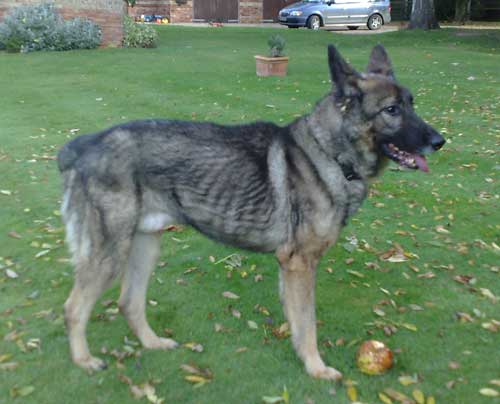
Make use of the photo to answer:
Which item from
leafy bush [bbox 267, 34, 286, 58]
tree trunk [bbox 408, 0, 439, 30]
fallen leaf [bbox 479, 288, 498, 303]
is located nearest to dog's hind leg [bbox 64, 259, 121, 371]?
fallen leaf [bbox 479, 288, 498, 303]

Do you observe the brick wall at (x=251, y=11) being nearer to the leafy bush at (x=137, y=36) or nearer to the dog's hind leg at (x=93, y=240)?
the leafy bush at (x=137, y=36)

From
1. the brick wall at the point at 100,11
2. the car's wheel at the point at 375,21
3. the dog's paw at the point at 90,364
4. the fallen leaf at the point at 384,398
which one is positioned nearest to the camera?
the fallen leaf at the point at 384,398

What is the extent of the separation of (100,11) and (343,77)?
19295 millimetres

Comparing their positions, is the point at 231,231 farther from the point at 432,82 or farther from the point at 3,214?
the point at 432,82

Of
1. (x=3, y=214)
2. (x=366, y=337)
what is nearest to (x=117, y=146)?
(x=366, y=337)

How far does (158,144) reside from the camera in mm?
3898

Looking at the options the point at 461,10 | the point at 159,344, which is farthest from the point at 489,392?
the point at 461,10

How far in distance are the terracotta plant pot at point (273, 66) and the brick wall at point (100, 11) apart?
8.21 metres

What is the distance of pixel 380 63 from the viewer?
4.33 meters

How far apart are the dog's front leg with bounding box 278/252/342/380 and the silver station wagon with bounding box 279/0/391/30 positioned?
3128cm

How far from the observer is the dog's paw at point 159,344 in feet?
14.3

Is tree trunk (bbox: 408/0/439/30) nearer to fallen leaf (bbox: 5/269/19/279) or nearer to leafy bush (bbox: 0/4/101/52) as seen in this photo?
leafy bush (bbox: 0/4/101/52)

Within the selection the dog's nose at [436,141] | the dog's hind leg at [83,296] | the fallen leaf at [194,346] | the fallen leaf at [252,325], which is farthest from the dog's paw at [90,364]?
the dog's nose at [436,141]

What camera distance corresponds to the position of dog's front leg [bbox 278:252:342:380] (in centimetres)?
397
